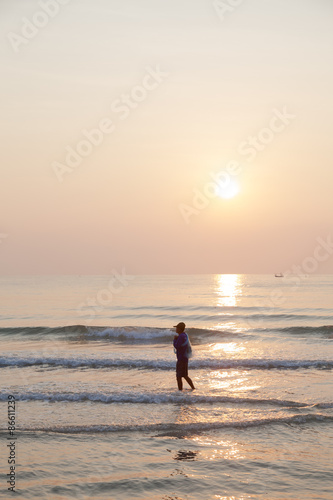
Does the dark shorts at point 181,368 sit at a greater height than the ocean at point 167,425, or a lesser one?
greater

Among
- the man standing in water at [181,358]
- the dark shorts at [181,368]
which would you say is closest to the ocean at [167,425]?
the man standing in water at [181,358]

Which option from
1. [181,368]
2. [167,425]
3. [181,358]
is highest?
[181,358]

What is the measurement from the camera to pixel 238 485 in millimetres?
7477

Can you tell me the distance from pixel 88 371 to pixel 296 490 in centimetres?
1139

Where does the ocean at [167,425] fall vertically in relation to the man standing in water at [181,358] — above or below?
below

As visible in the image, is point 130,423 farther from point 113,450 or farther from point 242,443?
point 242,443

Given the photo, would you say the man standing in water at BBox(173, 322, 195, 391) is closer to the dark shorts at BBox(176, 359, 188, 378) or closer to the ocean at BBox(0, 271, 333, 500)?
the dark shorts at BBox(176, 359, 188, 378)

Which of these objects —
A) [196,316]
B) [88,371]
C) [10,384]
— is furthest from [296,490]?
[196,316]

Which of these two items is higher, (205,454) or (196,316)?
(196,316)

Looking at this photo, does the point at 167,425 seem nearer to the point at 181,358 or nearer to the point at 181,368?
the point at 181,368

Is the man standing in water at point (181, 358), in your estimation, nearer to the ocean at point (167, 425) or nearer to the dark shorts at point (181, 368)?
the dark shorts at point (181, 368)

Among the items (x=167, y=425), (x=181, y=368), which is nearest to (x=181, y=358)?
(x=181, y=368)

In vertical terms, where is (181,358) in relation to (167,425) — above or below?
above

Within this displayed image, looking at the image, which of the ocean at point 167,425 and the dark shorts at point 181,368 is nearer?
the ocean at point 167,425
